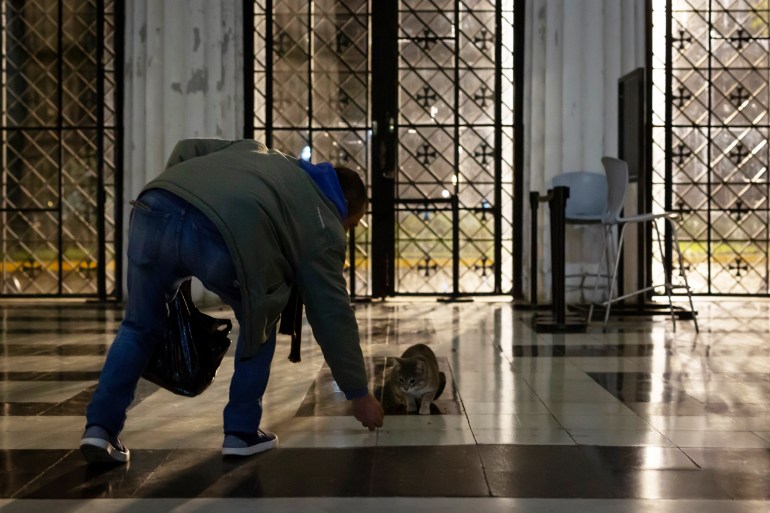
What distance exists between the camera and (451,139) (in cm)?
972

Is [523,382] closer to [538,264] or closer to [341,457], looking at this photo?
[341,457]

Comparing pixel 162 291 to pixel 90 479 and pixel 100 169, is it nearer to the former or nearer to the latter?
pixel 90 479

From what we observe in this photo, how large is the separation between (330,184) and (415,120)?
22.5 ft

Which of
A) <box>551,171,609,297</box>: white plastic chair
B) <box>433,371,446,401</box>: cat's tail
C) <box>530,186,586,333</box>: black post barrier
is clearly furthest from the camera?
<box>551,171,609,297</box>: white plastic chair

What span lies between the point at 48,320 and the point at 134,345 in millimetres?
5208

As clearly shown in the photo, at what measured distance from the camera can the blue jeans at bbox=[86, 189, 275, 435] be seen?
112 inches

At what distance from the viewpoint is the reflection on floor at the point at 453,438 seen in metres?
2.75

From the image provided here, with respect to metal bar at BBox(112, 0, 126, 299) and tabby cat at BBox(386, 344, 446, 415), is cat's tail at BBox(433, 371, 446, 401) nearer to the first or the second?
tabby cat at BBox(386, 344, 446, 415)

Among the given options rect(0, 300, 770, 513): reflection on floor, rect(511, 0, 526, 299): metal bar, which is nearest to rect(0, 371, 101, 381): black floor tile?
rect(0, 300, 770, 513): reflection on floor

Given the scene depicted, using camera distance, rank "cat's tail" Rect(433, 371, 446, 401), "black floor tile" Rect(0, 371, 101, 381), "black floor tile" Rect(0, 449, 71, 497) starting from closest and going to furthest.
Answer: "black floor tile" Rect(0, 449, 71, 497)
"cat's tail" Rect(433, 371, 446, 401)
"black floor tile" Rect(0, 371, 101, 381)

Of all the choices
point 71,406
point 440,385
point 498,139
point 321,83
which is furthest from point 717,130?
point 71,406

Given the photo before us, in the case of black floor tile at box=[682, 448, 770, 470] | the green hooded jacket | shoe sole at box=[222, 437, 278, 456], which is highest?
the green hooded jacket

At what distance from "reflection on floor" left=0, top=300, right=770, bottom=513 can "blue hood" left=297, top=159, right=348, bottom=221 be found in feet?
2.54

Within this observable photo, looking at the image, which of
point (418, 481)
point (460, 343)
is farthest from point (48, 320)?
point (418, 481)
